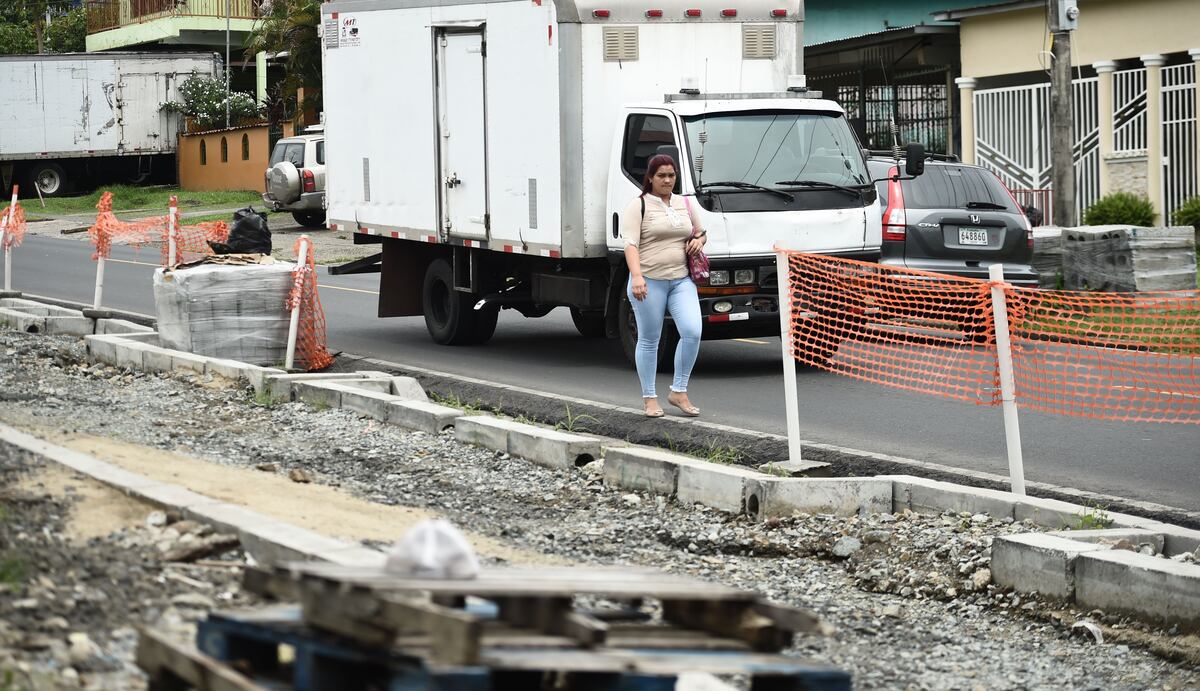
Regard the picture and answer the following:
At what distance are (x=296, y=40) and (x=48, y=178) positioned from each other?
46.4ft

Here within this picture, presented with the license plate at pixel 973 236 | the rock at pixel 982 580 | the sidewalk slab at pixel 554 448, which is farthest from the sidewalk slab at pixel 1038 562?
the license plate at pixel 973 236

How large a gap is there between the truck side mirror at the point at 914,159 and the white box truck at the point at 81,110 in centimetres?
3769

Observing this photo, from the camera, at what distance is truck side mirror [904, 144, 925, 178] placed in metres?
14.6

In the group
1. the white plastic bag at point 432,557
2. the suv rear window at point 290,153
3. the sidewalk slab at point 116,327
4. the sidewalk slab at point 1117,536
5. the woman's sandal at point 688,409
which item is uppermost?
the suv rear window at point 290,153

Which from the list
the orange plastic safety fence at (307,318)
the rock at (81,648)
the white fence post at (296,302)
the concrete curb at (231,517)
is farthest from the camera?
the orange plastic safety fence at (307,318)

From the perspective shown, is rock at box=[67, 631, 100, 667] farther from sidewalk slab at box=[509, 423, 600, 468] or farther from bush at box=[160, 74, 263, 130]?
bush at box=[160, 74, 263, 130]

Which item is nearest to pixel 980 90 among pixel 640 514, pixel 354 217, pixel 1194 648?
pixel 354 217

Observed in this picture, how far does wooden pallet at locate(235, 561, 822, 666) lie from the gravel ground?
170 centimetres

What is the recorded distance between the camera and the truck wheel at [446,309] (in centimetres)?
1606

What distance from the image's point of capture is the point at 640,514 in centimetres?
865

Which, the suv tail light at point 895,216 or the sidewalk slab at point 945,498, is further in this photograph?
the suv tail light at point 895,216

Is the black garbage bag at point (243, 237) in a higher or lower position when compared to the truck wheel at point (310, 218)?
lower

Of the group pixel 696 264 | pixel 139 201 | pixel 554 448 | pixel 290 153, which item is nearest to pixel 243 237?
pixel 696 264

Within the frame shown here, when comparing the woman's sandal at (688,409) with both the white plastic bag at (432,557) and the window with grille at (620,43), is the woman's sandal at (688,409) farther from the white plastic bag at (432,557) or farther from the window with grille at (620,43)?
the white plastic bag at (432,557)
